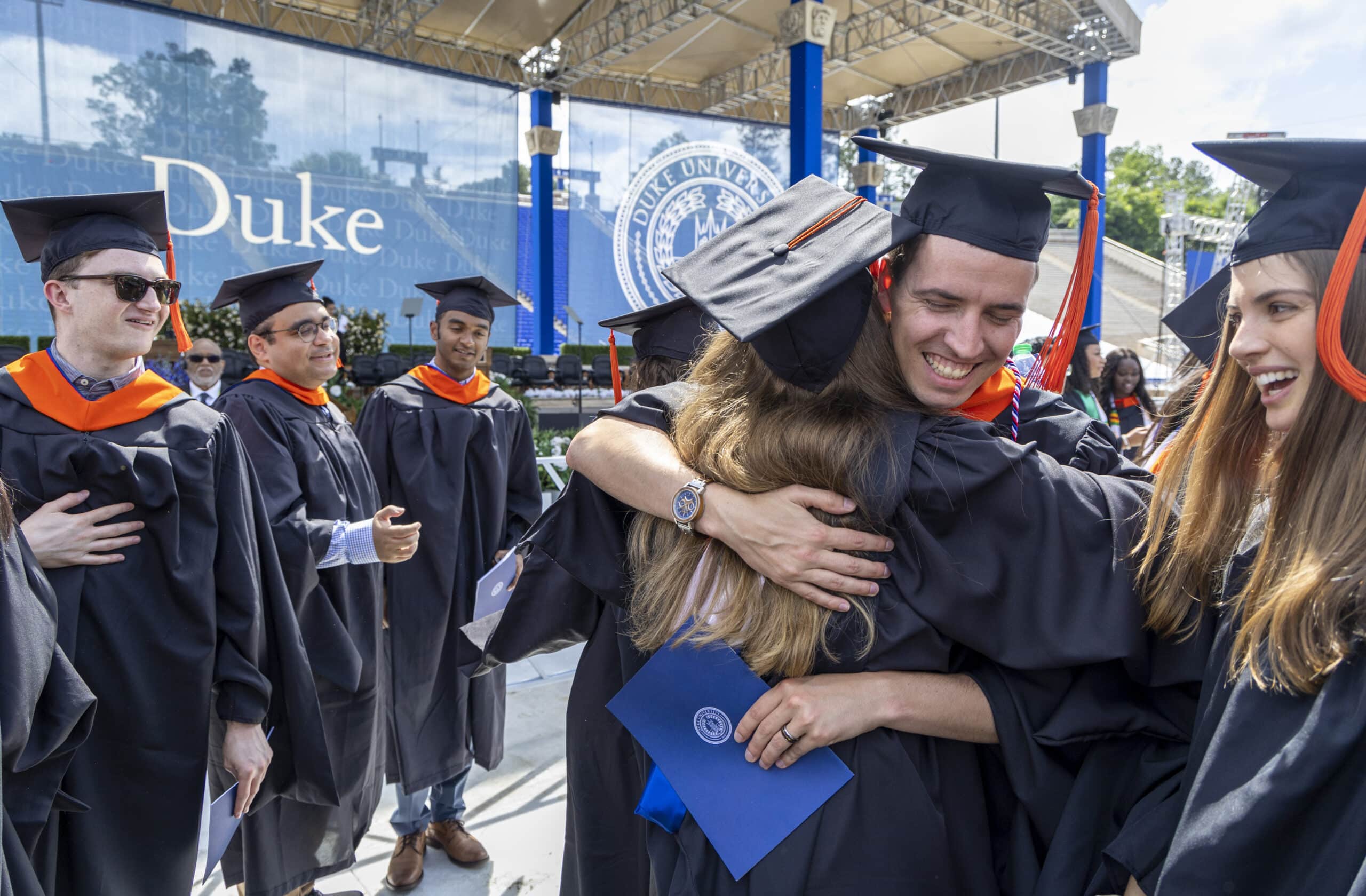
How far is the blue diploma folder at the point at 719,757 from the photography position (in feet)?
3.80

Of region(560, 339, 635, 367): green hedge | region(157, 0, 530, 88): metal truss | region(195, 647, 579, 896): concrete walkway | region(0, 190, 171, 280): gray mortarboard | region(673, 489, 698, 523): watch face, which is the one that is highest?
region(157, 0, 530, 88): metal truss

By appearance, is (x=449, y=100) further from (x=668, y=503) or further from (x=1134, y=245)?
(x=1134, y=245)

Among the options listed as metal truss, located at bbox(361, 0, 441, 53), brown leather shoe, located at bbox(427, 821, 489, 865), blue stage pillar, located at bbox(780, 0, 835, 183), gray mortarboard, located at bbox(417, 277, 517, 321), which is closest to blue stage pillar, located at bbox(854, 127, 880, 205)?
blue stage pillar, located at bbox(780, 0, 835, 183)

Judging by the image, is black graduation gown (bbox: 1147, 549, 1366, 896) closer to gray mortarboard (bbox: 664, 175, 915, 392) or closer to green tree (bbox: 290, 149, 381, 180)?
gray mortarboard (bbox: 664, 175, 915, 392)

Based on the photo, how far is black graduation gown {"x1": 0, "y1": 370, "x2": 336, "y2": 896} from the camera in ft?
6.38

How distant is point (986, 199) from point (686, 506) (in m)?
0.62

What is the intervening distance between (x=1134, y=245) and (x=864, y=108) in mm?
34974

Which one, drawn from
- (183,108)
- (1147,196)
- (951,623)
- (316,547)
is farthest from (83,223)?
(1147,196)

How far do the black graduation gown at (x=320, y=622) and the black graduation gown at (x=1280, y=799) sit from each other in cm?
234

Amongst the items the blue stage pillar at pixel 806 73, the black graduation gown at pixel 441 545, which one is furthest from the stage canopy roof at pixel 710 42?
the black graduation gown at pixel 441 545

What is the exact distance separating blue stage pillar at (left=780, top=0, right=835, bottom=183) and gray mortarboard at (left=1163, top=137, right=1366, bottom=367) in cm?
1088

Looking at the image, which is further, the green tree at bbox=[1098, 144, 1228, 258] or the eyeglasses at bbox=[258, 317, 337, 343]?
the green tree at bbox=[1098, 144, 1228, 258]

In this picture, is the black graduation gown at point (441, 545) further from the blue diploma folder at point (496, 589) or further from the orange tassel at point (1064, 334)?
the orange tassel at point (1064, 334)

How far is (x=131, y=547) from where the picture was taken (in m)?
2.01
